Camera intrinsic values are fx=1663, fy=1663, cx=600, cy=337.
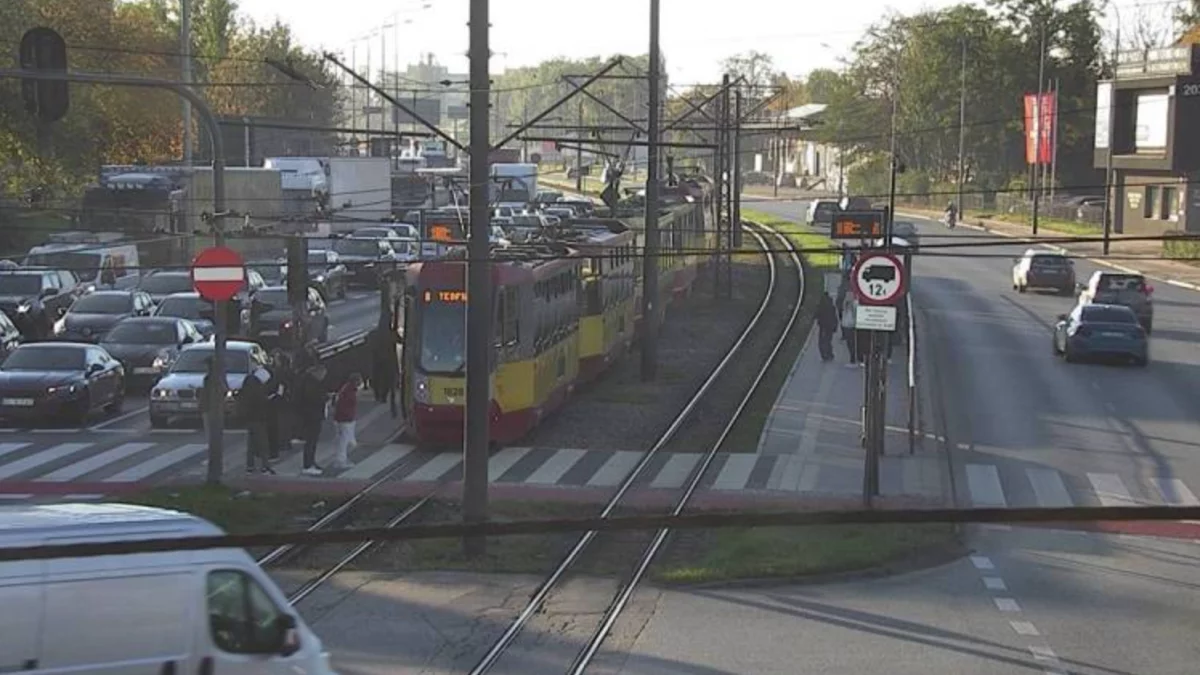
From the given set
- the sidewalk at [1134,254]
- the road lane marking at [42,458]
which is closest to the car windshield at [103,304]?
the road lane marking at [42,458]

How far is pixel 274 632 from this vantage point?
9203 millimetres

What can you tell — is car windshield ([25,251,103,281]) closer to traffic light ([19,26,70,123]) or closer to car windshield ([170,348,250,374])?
car windshield ([170,348,250,374])

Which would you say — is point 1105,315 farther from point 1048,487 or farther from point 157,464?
point 157,464

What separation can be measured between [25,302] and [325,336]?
7.24 meters

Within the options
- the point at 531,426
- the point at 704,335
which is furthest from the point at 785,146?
the point at 531,426

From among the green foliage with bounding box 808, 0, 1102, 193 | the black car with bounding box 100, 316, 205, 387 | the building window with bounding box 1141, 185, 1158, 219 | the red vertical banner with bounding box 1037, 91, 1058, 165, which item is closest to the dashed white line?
the black car with bounding box 100, 316, 205, 387

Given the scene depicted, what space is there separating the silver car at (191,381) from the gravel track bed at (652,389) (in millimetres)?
5142

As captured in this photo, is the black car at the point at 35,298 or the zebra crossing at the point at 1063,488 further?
the black car at the point at 35,298

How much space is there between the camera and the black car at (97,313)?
117 ft

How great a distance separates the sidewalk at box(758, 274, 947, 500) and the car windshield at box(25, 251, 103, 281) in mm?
19292

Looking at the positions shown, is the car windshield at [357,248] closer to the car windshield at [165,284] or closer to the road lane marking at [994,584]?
the car windshield at [165,284]

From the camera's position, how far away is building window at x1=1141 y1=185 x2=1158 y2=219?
3300 inches

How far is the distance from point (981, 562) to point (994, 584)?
1134 millimetres

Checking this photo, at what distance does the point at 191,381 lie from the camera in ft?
91.3
